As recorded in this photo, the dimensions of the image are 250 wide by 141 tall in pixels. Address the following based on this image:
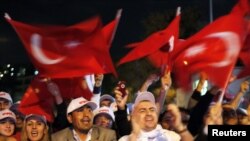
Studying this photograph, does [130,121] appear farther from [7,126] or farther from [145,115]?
[7,126]

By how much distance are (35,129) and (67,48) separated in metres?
1.87

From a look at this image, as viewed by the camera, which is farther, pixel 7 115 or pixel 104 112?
pixel 104 112

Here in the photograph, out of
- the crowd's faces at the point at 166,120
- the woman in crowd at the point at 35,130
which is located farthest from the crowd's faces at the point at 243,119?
the woman in crowd at the point at 35,130

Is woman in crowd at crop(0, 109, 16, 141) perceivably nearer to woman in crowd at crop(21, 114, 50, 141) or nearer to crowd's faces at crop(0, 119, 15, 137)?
crowd's faces at crop(0, 119, 15, 137)

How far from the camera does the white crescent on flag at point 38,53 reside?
747 cm

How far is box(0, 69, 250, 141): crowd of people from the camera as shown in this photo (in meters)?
5.71

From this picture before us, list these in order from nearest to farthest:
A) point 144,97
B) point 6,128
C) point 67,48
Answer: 1. point 144,97
2. point 6,128
3. point 67,48

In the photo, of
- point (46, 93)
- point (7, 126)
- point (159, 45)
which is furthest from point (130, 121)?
point (159, 45)

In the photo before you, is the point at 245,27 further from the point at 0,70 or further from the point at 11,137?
the point at 0,70

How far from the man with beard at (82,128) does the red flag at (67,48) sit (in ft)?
4.11

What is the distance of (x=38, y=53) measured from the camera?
24.7 feet

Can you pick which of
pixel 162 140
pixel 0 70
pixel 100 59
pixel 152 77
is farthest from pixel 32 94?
pixel 0 70

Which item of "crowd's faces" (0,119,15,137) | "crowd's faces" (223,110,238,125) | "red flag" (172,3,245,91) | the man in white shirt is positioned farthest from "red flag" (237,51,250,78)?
"crowd's faces" (0,119,15,137)

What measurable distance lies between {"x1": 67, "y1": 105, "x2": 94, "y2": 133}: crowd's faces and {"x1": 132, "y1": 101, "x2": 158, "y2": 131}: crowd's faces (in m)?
0.51
